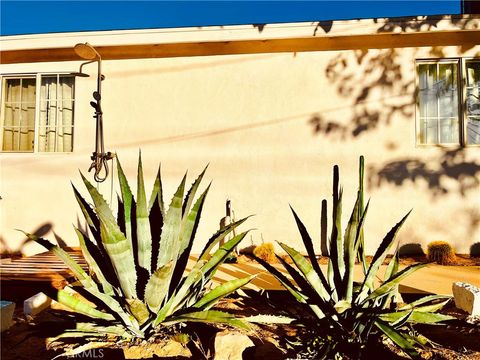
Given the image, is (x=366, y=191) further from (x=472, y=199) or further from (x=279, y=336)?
(x=279, y=336)

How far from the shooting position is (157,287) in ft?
7.95

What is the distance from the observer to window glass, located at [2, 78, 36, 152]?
6902 mm

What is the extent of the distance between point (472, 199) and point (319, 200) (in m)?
2.30

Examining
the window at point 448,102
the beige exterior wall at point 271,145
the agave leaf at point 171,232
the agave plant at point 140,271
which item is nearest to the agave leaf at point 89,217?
the agave plant at point 140,271

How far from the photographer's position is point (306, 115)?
627 centimetres

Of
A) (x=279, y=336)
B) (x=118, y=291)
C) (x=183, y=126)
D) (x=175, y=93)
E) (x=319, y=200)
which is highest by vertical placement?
(x=175, y=93)

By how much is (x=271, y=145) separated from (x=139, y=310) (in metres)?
4.23

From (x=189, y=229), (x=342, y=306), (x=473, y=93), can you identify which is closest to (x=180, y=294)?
(x=189, y=229)

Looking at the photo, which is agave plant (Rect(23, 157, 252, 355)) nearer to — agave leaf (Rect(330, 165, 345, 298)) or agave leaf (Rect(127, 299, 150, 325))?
agave leaf (Rect(127, 299, 150, 325))

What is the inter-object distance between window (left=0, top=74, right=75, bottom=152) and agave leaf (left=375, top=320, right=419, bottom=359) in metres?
6.00

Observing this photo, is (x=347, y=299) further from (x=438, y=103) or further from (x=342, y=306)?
(x=438, y=103)

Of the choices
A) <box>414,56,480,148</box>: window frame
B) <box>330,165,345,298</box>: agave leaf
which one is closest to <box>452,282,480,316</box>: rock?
<box>330,165,345,298</box>: agave leaf

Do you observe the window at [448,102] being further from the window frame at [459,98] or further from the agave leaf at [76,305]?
the agave leaf at [76,305]

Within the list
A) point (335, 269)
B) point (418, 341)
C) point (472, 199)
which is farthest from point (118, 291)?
point (472, 199)
